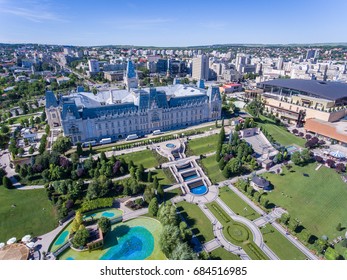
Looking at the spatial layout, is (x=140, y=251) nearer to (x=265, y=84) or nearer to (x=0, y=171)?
(x=0, y=171)

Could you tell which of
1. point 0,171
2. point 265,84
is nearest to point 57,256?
point 0,171

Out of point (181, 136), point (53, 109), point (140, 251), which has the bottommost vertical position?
point (140, 251)

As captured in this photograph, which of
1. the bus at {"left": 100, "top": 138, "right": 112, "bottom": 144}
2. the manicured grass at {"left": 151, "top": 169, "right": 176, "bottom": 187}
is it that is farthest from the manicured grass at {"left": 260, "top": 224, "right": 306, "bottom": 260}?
the bus at {"left": 100, "top": 138, "right": 112, "bottom": 144}

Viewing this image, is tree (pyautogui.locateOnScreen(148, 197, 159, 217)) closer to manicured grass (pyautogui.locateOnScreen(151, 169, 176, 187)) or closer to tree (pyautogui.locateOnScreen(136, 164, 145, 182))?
manicured grass (pyautogui.locateOnScreen(151, 169, 176, 187))

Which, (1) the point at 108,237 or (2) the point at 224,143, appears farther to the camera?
(2) the point at 224,143

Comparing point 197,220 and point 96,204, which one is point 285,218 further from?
point 96,204

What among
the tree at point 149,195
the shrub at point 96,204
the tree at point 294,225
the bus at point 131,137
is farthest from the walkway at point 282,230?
the bus at point 131,137

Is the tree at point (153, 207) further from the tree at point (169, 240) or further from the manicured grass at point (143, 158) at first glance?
the manicured grass at point (143, 158)
